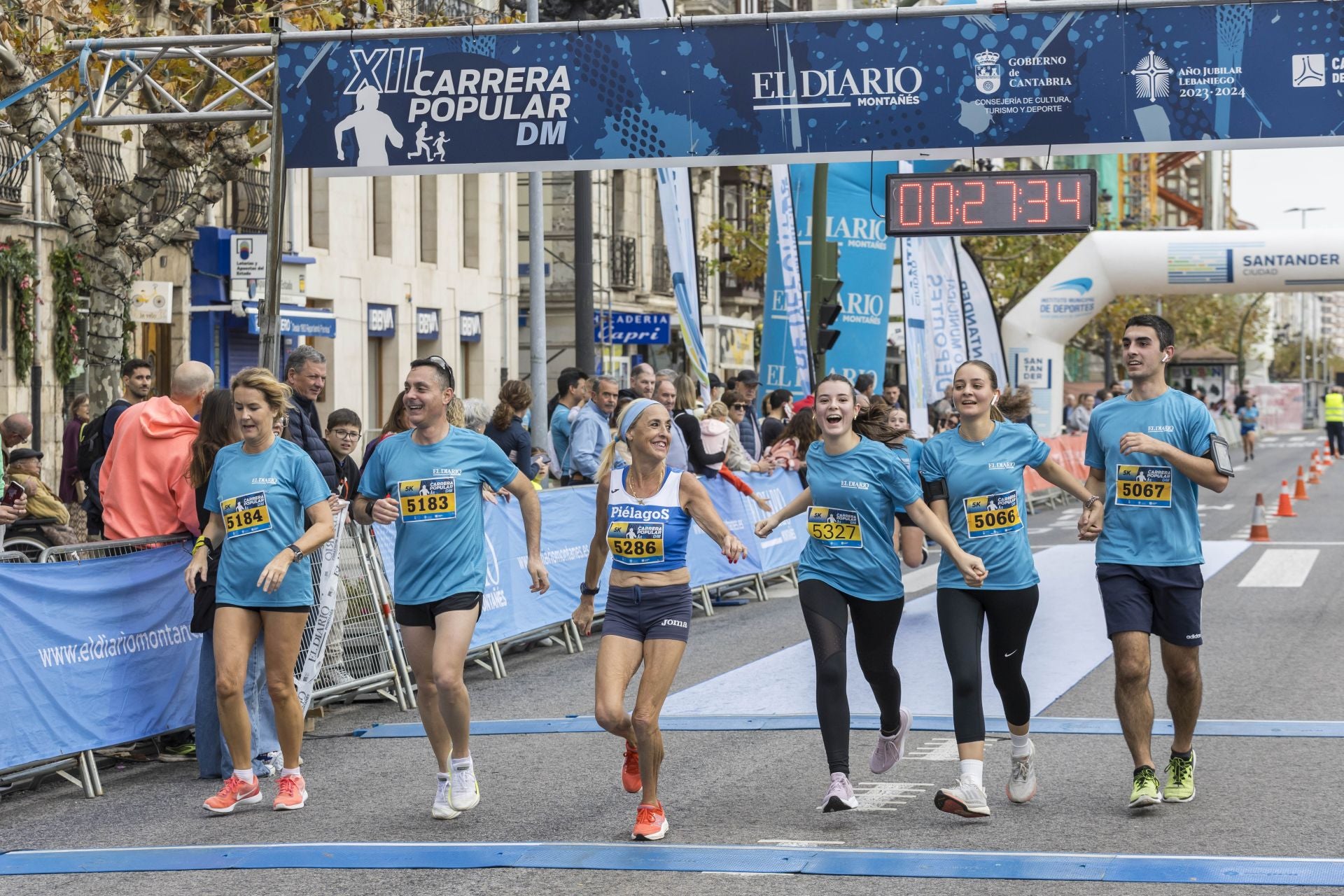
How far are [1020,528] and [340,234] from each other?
25108mm

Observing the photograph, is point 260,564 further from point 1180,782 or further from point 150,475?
point 1180,782

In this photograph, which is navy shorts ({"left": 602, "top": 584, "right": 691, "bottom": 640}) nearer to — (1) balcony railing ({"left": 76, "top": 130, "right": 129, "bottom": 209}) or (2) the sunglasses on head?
(2) the sunglasses on head

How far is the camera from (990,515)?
290 inches

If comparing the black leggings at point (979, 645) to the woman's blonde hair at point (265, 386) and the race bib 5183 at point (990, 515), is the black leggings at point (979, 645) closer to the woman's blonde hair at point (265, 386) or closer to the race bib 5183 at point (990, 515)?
the race bib 5183 at point (990, 515)

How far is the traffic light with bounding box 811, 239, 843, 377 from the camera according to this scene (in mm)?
20922

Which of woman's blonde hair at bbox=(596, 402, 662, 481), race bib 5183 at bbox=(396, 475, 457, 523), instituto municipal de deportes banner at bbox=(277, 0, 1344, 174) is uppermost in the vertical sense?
instituto municipal de deportes banner at bbox=(277, 0, 1344, 174)

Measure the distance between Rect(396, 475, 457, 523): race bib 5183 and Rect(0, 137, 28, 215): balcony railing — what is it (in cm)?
1533

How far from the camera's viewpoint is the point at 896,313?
4453 centimetres

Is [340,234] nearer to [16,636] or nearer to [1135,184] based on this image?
[16,636]

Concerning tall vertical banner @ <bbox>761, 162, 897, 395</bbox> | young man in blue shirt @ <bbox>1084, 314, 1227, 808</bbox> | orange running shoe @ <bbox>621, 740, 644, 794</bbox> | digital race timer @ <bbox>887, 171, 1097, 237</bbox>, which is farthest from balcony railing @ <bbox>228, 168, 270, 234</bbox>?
young man in blue shirt @ <bbox>1084, 314, 1227, 808</bbox>

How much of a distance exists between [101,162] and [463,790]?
1778 cm

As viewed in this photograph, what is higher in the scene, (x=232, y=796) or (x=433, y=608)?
(x=433, y=608)

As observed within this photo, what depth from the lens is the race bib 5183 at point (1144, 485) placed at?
7.32 metres

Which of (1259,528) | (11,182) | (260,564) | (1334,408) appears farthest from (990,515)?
(1334,408)
